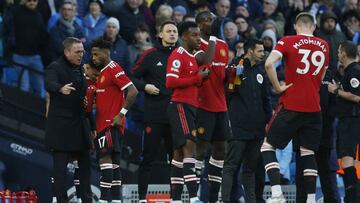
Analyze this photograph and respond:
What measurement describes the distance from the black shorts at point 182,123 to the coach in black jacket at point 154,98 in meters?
1.47

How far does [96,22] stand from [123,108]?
6.00 meters

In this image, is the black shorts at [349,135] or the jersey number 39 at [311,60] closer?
the jersey number 39 at [311,60]

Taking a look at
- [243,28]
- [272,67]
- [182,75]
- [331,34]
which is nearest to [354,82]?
[272,67]

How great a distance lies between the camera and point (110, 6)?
23797 millimetres

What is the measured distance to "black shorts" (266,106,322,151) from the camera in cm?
1702

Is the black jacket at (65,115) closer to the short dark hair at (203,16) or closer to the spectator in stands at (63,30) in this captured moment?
the short dark hair at (203,16)

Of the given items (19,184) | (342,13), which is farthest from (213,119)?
(342,13)

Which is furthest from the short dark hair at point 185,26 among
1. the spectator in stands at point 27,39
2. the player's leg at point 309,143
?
the spectator in stands at point 27,39

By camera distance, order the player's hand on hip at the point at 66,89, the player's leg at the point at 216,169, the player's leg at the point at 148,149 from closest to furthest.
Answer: the player's hand on hip at the point at 66,89 < the player's leg at the point at 216,169 < the player's leg at the point at 148,149

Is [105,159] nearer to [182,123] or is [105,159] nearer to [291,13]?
[182,123]

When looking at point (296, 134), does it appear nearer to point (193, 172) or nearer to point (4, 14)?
point (193, 172)

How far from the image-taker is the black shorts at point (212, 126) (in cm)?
1791

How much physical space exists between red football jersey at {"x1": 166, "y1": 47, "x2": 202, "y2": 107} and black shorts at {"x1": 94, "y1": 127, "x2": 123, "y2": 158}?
39.3 inches

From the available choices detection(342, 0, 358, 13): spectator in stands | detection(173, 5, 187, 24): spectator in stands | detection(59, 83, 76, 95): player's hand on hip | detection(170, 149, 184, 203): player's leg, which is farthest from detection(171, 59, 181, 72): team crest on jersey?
detection(342, 0, 358, 13): spectator in stands
